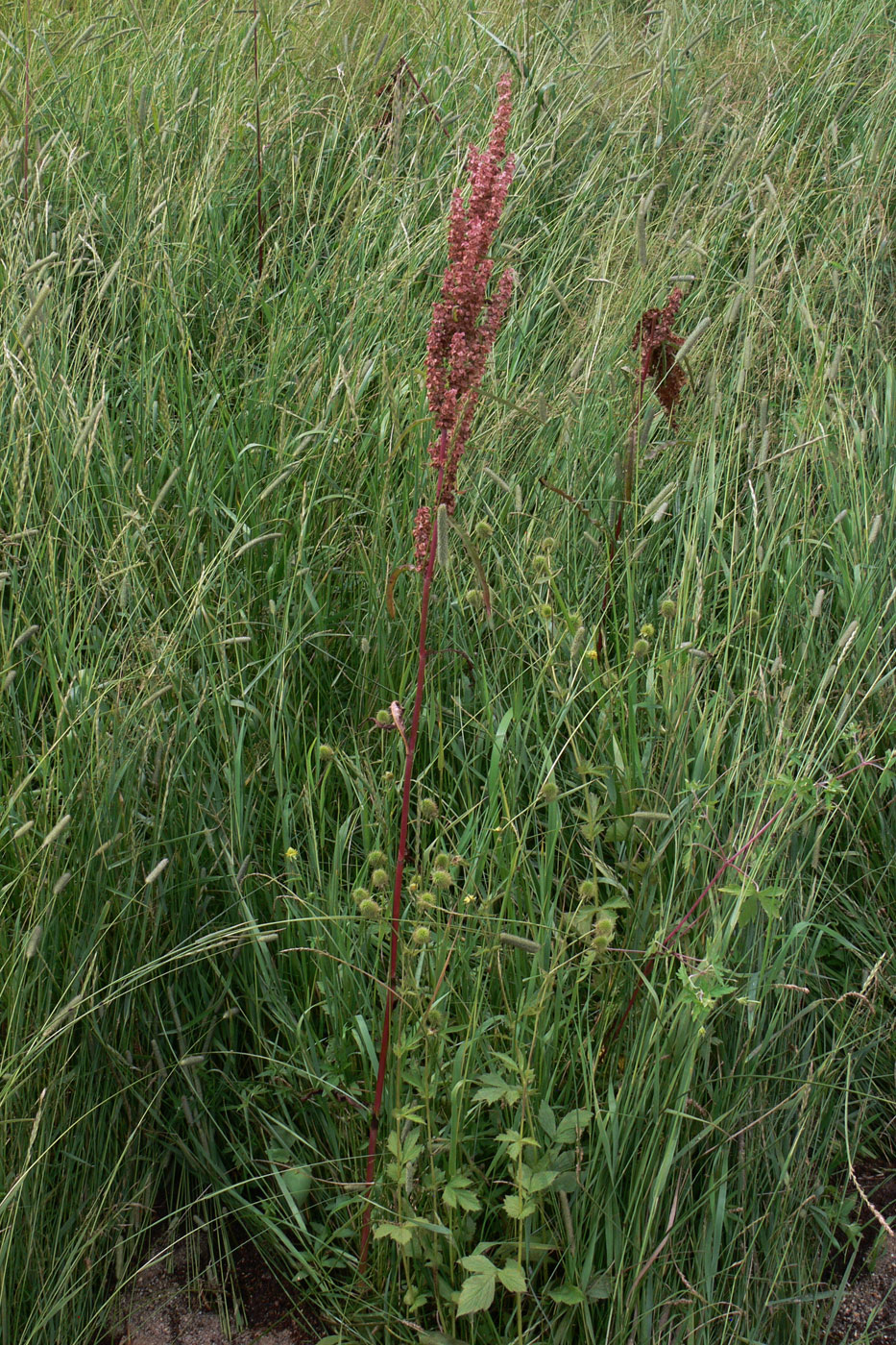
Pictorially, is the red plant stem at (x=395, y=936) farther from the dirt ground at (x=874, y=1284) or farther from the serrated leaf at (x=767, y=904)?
the dirt ground at (x=874, y=1284)

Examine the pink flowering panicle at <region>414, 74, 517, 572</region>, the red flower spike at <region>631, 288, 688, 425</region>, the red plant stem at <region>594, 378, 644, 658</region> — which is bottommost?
the red plant stem at <region>594, 378, 644, 658</region>

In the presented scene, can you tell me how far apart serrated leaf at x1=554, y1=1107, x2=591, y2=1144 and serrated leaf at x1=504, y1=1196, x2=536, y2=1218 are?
0.31ft

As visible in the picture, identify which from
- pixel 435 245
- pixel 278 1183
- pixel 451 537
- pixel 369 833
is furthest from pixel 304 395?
pixel 278 1183

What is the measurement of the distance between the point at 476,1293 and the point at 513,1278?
49 millimetres

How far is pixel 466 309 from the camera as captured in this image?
1283 millimetres

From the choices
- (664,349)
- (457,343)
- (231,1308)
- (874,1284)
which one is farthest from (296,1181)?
(664,349)

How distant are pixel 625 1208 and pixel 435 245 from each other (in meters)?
A: 2.14

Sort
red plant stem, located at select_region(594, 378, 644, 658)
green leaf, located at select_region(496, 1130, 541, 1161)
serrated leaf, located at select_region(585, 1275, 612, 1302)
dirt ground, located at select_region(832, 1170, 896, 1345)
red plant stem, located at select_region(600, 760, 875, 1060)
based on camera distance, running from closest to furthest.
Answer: green leaf, located at select_region(496, 1130, 541, 1161)
serrated leaf, located at select_region(585, 1275, 612, 1302)
red plant stem, located at select_region(600, 760, 875, 1060)
dirt ground, located at select_region(832, 1170, 896, 1345)
red plant stem, located at select_region(594, 378, 644, 658)

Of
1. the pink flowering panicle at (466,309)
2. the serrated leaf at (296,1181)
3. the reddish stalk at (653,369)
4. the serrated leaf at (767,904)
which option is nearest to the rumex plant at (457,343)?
the pink flowering panicle at (466,309)

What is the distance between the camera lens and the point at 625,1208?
134 centimetres

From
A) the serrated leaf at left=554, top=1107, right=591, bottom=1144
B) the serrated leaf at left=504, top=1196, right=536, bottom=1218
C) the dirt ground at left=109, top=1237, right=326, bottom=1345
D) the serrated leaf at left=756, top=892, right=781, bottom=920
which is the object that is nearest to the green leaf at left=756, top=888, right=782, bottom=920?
the serrated leaf at left=756, top=892, right=781, bottom=920

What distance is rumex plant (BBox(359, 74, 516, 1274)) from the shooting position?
1.26 m

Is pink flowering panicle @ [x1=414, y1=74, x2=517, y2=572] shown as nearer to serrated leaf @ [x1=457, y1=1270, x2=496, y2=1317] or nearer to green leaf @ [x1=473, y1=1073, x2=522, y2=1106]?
green leaf @ [x1=473, y1=1073, x2=522, y2=1106]

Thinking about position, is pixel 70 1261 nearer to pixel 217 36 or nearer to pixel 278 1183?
pixel 278 1183
